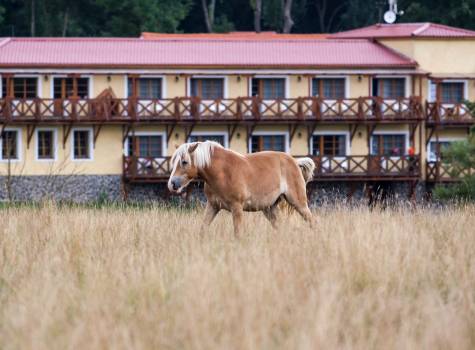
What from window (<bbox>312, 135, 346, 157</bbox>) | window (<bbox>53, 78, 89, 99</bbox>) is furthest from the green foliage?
window (<bbox>53, 78, 89, 99</bbox>)

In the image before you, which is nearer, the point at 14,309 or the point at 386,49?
the point at 14,309

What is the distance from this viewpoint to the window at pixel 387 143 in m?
46.5

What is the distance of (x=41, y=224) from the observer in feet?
55.5

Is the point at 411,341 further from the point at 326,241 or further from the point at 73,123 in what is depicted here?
the point at 73,123

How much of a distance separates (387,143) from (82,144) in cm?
916

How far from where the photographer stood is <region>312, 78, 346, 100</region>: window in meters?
46.1

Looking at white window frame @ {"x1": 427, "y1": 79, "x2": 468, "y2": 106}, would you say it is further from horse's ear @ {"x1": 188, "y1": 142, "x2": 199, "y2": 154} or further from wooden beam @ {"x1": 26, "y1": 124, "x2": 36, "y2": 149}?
horse's ear @ {"x1": 188, "y1": 142, "x2": 199, "y2": 154}

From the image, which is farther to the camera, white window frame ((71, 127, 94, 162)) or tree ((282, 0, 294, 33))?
tree ((282, 0, 294, 33))

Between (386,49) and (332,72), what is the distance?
8.80 ft

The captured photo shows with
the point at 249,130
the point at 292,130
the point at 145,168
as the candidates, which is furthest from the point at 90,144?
the point at 292,130

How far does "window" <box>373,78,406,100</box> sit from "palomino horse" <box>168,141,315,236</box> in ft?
89.5

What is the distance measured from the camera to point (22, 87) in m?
44.2

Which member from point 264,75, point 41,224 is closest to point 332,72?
point 264,75

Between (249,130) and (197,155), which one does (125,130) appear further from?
(197,155)
